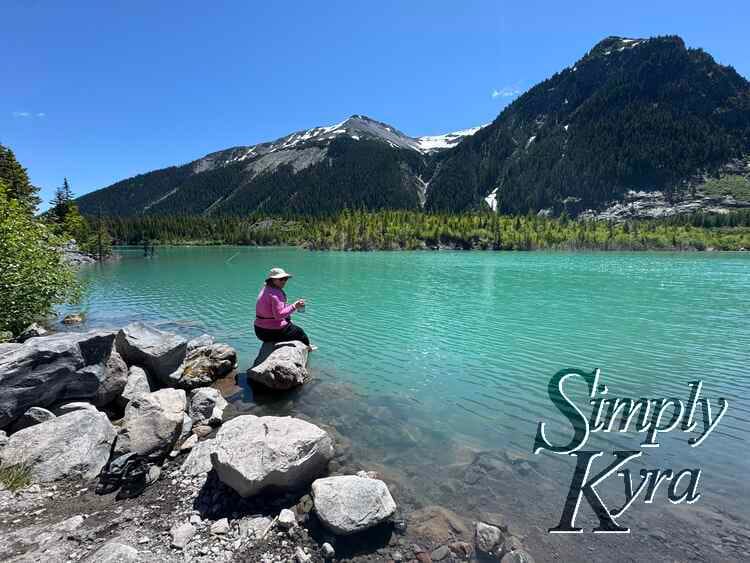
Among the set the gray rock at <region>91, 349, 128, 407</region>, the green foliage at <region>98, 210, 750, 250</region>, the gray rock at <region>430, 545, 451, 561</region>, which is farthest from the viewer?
the green foliage at <region>98, 210, 750, 250</region>

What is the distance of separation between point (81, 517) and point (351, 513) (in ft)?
13.5

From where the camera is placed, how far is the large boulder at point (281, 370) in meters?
12.3

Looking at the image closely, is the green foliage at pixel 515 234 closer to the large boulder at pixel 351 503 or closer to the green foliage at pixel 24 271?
the green foliage at pixel 24 271

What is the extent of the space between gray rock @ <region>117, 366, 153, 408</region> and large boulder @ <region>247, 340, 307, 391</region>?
2791mm

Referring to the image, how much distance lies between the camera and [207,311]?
27516 mm

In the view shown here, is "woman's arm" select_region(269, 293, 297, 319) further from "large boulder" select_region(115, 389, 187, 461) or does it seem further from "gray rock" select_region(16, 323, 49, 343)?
"gray rock" select_region(16, 323, 49, 343)

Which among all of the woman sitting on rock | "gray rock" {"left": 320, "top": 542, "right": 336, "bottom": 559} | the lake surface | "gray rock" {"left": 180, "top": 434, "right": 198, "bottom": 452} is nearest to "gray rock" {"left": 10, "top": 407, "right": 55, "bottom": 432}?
"gray rock" {"left": 180, "top": 434, "right": 198, "bottom": 452}

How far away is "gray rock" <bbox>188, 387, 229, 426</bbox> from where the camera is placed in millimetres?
Answer: 10062

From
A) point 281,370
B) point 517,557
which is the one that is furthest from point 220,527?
point 281,370

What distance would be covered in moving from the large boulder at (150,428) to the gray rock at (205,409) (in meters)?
0.86

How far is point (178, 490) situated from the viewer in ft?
23.4

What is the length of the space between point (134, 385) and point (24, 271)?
7.71 meters

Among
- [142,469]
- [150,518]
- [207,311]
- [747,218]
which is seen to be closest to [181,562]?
[150,518]

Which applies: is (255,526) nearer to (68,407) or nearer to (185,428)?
(185,428)
